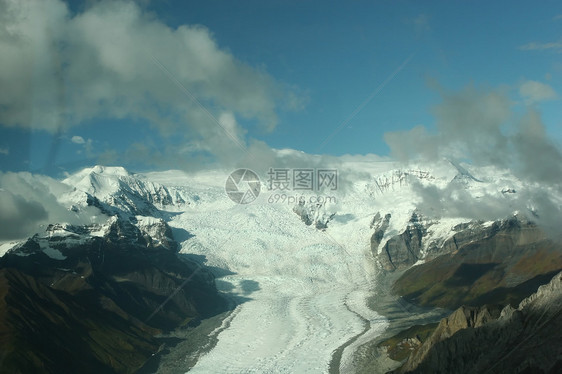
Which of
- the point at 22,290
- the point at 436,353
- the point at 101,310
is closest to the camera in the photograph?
the point at 436,353

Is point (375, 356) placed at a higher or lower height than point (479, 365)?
lower

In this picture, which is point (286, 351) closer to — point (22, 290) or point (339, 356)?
point (339, 356)

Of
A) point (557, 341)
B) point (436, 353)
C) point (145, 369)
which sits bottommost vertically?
point (145, 369)

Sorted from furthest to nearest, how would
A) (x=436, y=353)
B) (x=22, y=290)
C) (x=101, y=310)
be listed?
1. (x=101, y=310)
2. (x=22, y=290)
3. (x=436, y=353)

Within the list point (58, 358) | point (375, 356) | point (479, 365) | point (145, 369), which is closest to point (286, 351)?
point (375, 356)

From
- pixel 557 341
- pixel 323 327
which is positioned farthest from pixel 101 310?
pixel 557 341

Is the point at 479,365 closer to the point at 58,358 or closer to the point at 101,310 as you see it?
the point at 58,358

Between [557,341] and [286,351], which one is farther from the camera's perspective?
[286,351]
